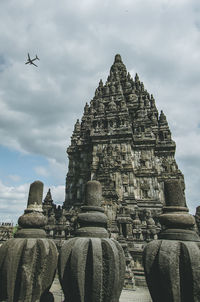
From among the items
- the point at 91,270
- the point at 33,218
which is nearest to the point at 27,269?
the point at 33,218

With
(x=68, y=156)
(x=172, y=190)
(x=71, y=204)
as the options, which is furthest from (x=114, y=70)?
(x=172, y=190)

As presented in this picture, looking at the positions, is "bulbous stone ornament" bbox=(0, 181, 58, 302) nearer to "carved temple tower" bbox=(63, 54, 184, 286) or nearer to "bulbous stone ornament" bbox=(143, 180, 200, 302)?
"bulbous stone ornament" bbox=(143, 180, 200, 302)

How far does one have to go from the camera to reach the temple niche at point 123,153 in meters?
27.3

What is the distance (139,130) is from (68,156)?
13.8m

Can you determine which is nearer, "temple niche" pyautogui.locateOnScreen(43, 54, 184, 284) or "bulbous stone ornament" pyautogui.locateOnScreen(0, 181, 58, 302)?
"bulbous stone ornament" pyautogui.locateOnScreen(0, 181, 58, 302)

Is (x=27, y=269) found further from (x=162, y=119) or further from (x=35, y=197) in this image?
(x=162, y=119)

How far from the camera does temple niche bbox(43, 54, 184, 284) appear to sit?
1076 inches

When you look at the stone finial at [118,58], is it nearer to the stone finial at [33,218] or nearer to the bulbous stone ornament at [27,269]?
the stone finial at [33,218]

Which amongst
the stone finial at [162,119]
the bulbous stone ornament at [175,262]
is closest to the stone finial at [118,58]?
the stone finial at [162,119]

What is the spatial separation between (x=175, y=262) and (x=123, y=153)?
26.4 m

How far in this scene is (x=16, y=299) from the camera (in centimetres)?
426

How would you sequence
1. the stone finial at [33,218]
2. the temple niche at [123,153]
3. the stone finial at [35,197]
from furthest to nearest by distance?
the temple niche at [123,153] < the stone finial at [35,197] < the stone finial at [33,218]

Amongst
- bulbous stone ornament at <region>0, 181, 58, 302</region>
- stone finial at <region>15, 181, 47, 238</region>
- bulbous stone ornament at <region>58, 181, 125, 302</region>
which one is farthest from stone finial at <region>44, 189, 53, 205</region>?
bulbous stone ornament at <region>58, 181, 125, 302</region>

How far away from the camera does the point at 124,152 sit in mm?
29781
